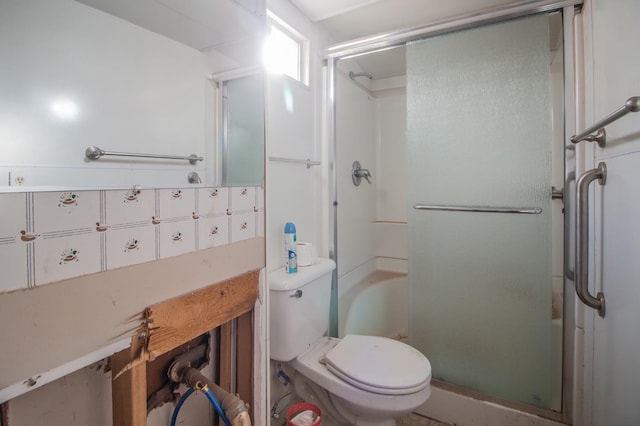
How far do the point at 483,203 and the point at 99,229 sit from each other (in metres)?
1.48

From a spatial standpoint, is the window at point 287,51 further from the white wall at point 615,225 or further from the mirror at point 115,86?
the white wall at point 615,225

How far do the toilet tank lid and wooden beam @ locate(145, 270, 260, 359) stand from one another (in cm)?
19

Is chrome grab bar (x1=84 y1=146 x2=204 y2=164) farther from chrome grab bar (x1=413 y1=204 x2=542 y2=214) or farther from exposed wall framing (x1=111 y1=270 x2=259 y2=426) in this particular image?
chrome grab bar (x1=413 y1=204 x2=542 y2=214)

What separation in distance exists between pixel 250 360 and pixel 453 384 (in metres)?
1.11

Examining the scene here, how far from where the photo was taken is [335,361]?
127 centimetres

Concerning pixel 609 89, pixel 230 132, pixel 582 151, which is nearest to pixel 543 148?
pixel 582 151

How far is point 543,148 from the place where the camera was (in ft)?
4.51

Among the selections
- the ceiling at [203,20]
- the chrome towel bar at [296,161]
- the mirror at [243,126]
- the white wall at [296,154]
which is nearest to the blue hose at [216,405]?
the white wall at [296,154]

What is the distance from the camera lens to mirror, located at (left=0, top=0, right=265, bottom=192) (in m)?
0.70

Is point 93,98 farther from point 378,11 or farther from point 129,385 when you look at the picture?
point 378,11

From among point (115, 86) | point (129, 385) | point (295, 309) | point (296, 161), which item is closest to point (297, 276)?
point (295, 309)

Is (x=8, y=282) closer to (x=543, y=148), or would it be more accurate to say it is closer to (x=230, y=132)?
(x=230, y=132)

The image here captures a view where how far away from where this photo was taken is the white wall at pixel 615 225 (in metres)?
0.84

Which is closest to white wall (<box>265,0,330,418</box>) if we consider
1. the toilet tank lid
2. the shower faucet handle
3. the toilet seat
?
the toilet tank lid
